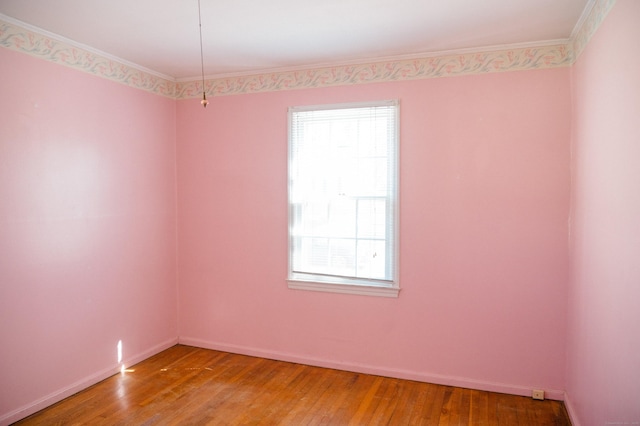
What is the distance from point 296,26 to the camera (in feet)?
10.2

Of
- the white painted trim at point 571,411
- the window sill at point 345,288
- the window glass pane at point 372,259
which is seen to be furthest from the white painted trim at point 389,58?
the white painted trim at point 571,411

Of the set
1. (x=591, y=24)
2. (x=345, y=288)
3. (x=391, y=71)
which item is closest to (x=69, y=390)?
(x=345, y=288)

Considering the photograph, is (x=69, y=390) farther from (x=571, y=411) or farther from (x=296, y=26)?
(x=571, y=411)

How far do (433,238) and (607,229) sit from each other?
144 centimetres

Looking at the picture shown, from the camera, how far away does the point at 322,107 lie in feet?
13.2

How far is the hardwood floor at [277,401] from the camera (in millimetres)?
3141

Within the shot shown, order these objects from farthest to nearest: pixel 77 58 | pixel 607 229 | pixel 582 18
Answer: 1. pixel 77 58
2. pixel 582 18
3. pixel 607 229

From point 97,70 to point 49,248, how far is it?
150 centimetres

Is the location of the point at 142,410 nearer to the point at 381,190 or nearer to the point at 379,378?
the point at 379,378

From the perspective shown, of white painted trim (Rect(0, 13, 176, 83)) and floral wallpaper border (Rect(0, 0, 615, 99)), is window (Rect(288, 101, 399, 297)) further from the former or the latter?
white painted trim (Rect(0, 13, 176, 83))

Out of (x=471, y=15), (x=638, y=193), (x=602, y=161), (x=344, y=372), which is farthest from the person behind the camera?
(x=344, y=372)

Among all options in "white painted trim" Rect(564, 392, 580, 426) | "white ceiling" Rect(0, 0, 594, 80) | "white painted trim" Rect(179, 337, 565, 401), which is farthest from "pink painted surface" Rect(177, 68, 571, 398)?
"white ceiling" Rect(0, 0, 594, 80)

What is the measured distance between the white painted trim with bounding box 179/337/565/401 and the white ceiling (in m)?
2.65

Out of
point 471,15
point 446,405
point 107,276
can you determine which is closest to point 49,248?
point 107,276
